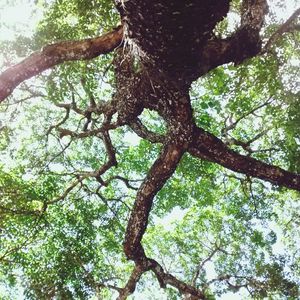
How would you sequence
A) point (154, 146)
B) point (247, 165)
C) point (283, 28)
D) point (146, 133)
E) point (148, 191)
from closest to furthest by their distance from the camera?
1. point (247, 165)
2. point (148, 191)
3. point (283, 28)
4. point (146, 133)
5. point (154, 146)

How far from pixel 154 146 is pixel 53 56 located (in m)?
7.34

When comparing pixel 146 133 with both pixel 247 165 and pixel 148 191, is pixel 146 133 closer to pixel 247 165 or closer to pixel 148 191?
pixel 148 191

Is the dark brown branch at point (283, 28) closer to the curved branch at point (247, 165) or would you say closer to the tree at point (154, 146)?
the tree at point (154, 146)

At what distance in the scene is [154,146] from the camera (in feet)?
37.6

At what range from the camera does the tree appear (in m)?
4.57

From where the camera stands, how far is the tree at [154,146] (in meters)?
4.57

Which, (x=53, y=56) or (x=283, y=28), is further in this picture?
(x=283, y=28)

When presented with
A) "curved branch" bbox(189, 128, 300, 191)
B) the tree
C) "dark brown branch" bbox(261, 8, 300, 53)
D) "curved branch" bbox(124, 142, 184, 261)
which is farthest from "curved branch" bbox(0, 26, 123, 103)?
"dark brown branch" bbox(261, 8, 300, 53)

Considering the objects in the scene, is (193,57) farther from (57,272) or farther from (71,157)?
(71,157)

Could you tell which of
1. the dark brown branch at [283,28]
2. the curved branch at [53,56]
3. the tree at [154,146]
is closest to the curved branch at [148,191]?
the tree at [154,146]

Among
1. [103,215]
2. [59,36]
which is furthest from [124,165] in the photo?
[59,36]

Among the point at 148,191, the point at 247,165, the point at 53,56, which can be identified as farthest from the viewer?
the point at 148,191

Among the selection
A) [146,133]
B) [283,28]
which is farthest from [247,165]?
[283,28]

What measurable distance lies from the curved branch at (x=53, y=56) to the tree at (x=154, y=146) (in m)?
0.01
